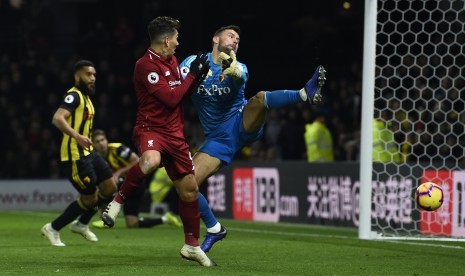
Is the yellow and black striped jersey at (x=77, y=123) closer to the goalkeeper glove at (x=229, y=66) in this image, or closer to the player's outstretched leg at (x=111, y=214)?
the goalkeeper glove at (x=229, y=66)

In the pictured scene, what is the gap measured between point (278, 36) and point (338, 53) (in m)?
1.74

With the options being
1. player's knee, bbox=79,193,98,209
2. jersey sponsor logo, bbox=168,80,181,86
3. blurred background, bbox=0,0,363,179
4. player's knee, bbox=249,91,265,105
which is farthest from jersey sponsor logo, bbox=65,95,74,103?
blurred background, bbox=0,0,363,179

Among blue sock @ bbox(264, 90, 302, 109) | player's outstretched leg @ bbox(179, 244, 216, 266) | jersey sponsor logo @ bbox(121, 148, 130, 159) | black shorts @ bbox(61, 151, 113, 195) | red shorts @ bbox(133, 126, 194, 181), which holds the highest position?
blue sock @ bbox(264, 90, 302, 109)

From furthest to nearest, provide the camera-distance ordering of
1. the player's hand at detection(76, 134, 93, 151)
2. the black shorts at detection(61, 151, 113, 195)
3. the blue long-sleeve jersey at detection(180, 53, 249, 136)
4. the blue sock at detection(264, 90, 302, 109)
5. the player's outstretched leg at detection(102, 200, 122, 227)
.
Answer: the black shorts at detection(61, 151, 113, 195), the player's hand at detection(76, 134, 93, 151), the blue long-sleeve jersey at detection(180, 53, 249, 136), the blue sock at detection(264, 90, 302, 109), the player's outstretched leg at detection(102, 200, 122, 227)

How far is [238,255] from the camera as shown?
9.62m

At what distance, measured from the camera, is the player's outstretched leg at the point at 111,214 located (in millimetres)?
7902

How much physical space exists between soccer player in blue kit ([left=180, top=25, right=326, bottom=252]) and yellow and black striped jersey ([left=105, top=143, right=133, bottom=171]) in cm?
467

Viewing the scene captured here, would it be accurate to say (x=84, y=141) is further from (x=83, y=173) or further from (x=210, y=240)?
(x=210, y=240)

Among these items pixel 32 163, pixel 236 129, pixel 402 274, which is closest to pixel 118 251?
pixel 236 129

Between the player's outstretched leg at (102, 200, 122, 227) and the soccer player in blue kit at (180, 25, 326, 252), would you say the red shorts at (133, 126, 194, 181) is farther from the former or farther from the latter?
the soccer player in blue kit at (180, 25, 326, 252)

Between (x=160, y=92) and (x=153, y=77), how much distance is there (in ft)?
0.46

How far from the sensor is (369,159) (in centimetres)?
1142

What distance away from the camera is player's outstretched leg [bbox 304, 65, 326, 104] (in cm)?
858

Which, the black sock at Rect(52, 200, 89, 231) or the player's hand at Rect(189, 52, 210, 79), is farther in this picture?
the black sock at Rect(52, 200, 89, 231)
